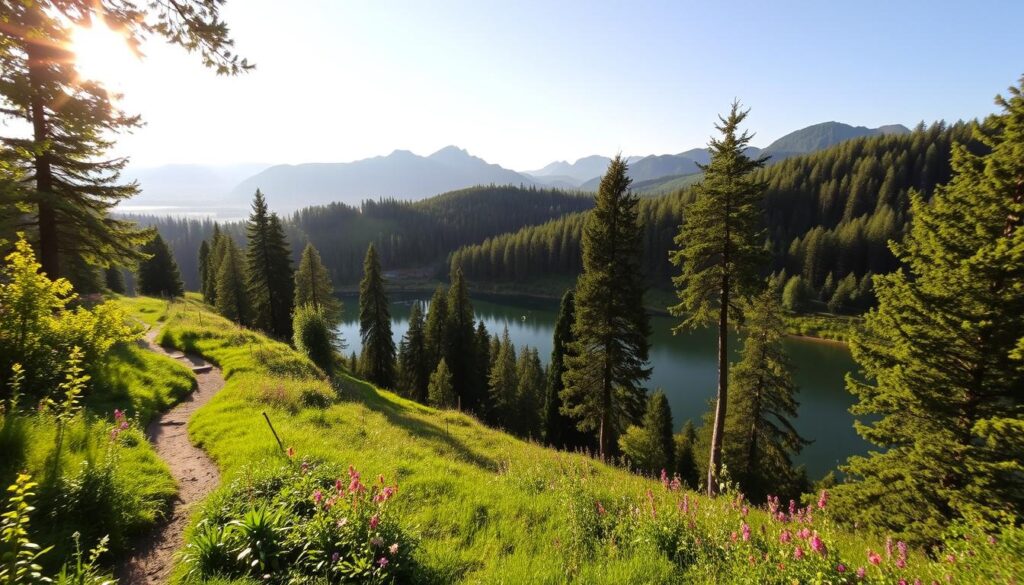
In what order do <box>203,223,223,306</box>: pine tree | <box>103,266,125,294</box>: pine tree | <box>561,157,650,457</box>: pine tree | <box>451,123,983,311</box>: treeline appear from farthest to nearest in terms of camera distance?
<box>451,123,983,311</box>: treeline
<box>103,266,125,294</box>: pine tree
<box>203,223,223,306</box>: pine tree
<box>561,157,650,457</box>: pine tree

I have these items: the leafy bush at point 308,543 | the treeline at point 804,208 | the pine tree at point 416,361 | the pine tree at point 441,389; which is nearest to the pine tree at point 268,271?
the pine tree at point 416,361

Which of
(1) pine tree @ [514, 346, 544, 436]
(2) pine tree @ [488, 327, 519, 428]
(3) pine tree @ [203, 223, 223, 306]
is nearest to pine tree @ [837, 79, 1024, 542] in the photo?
(2) pine tree @ [488, 327, 519, 428]

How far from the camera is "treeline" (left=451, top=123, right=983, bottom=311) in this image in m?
129

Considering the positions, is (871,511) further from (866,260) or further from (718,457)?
(866,260)

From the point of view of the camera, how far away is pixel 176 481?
23.9 ft

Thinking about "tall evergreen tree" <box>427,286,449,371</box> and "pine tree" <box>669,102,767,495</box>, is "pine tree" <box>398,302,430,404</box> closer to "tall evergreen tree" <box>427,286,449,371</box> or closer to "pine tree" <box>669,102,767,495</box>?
"tall evergreen tree" <box>427,286,449,371</box>

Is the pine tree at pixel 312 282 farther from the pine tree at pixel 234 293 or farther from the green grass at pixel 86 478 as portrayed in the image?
the green grass at pixel 86 478

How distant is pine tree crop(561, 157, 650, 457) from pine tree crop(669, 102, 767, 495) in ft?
10.8

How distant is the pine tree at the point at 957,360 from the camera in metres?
10.2

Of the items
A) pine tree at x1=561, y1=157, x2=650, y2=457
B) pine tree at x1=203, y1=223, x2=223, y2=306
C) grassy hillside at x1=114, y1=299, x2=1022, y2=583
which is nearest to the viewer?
grassy hillside at x1=114, y1=299, x2=1022, y2=583

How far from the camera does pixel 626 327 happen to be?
66.5 ft

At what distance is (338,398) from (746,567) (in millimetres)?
15092

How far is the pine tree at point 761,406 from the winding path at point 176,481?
2386 centimetres

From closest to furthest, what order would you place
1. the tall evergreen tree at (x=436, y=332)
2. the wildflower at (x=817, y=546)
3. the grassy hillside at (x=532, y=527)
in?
the wildflower at (x=817, y=546) → the grassy hillside at (x=532, y=527) → the tall evergreen tree at (x=436, y=332)
